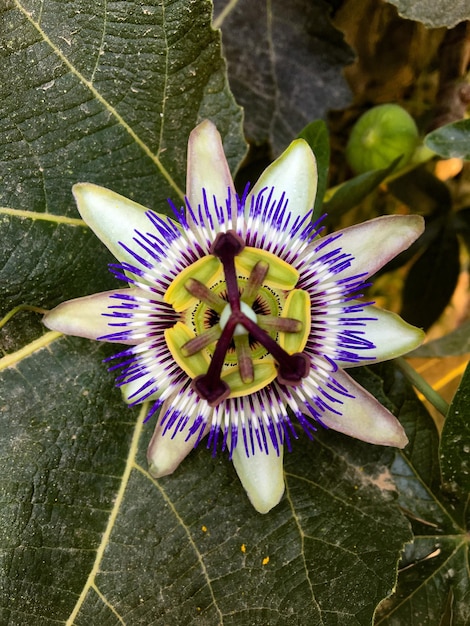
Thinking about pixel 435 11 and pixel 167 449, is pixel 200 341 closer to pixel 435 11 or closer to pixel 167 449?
pixel 167 449

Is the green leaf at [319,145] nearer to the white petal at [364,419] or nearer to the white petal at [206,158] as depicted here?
the white petal at [206,158]

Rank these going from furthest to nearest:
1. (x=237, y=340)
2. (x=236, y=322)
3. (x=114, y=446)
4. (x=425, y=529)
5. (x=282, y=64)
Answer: (x=282, y=64) < (x=425, y=529) < (x=114, y=446) < (x=237, y=340) < (x=236, y=322)

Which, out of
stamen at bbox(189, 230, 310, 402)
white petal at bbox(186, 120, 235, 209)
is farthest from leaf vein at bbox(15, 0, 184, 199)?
stamen at bbox(189, 230, 310, 402)

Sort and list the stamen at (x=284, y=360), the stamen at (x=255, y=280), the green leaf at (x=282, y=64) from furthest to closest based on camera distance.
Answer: the green leaf at (x=282, y=64) → the stamen at (x=255, y=280) → the stamen at (x=284, y=360)

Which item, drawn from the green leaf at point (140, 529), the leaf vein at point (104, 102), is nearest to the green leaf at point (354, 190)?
the leaf vein at point (104, 102)

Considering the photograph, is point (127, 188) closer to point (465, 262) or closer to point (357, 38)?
point (357, 38)

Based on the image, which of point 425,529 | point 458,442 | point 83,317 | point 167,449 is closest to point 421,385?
point 458,442

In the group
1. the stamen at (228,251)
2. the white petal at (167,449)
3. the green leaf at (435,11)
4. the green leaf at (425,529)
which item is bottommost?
the green leaf at (425,529)
